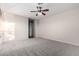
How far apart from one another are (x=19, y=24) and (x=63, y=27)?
4075 millimetres

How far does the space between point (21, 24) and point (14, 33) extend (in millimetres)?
1136

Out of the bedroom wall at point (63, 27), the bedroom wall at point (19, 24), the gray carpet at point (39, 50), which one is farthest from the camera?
the bedroom wall at point (19, 24)

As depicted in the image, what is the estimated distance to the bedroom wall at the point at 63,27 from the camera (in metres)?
Answer: 4.65

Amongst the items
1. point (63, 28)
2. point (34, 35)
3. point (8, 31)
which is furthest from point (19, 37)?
point (63, 28)

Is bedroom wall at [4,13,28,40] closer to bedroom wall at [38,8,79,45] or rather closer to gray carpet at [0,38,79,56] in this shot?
bedroom wall at [38,8,79,45]

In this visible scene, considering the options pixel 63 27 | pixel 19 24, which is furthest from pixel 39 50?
pixel 19 24

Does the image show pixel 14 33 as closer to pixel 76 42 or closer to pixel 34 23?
pixel 34 23

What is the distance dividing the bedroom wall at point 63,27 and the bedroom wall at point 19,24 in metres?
2.10

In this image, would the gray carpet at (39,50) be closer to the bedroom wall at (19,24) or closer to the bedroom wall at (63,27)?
the bedroom wall at (63,27)

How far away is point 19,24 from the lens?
259 inches

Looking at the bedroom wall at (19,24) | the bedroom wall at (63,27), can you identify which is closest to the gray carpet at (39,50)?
the bedroom wall at (63,27)

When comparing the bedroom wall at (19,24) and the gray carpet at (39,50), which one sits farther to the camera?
the bedroom wall at (19,24)

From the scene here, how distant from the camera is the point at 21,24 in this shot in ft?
22.1

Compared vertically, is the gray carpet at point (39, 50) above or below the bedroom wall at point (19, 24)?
below
